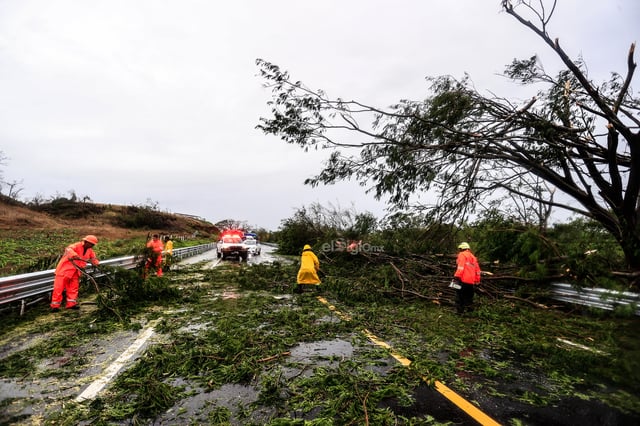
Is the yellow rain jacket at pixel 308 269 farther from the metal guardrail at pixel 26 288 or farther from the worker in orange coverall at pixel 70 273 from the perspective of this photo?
the metal guardrail at pixel 26 288

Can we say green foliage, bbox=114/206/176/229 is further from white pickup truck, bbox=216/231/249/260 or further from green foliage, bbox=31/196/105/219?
white pickup truck, bbox=216/231/249/260

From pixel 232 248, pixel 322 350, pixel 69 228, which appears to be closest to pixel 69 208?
pixel 69 228

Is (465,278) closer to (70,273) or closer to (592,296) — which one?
(592,296)

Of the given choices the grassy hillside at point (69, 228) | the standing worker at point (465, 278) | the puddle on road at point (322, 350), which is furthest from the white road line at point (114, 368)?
the standing worker at point (465, 278)

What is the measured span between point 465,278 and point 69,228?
39953 millimetres

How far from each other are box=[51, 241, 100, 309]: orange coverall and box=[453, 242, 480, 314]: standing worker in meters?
7.99

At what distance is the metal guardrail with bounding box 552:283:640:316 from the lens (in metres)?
5.51

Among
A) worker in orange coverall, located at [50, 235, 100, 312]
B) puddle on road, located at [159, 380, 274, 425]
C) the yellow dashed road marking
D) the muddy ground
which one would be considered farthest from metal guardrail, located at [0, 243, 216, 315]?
the yellow dashed road marking

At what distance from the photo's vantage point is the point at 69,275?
7.75 meters

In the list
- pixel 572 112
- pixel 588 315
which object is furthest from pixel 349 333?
pixel 572 112

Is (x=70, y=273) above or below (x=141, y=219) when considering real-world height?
below

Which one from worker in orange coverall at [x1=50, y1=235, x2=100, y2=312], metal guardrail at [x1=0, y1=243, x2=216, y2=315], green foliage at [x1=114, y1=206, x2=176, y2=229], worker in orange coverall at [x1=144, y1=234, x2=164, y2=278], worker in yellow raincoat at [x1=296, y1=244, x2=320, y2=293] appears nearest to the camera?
metal guardrail at [x1=0, y1=243, x2=216, y2=315]

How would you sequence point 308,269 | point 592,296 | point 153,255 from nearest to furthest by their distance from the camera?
1. point 592,296
2. point 308,269
3. point 153,255

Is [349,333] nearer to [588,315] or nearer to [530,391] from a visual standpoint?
[530,391]
